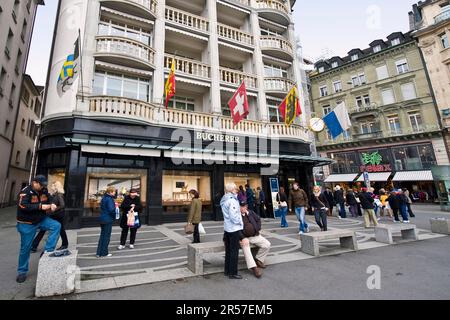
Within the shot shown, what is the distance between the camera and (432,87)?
2686 centimetres

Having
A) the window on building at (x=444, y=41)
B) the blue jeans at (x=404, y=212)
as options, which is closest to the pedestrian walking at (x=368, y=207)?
the blue jeans at (x=404, y=212)

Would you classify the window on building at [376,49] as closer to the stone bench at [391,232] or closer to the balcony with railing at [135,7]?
the balcony with railing at [135,7]

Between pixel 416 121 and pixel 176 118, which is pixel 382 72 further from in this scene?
pixel 176 118

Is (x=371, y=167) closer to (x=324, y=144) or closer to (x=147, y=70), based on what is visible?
(x=324, y=144)

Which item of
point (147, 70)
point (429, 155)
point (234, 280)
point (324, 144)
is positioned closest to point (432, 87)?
point (429, 155)

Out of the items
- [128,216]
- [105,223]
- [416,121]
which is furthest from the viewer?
[416,121]

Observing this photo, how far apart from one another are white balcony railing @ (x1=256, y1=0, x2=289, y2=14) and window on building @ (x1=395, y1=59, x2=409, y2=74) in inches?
801

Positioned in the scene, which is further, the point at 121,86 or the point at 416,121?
the point at 416,121

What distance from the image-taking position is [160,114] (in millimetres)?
12266

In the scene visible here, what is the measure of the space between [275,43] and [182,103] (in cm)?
892

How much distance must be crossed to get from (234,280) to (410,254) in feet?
16.0

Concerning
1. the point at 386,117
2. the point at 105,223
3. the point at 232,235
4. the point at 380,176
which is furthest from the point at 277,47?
the point at 386,117

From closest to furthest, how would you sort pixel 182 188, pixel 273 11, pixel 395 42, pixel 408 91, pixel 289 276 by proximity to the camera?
pixel 289 276 → pixel 182 188 → pixel 273 11 → pixel 408 91 → pixel 395 42

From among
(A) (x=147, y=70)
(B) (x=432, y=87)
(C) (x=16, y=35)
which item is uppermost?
(C) (x=16, y=35)
